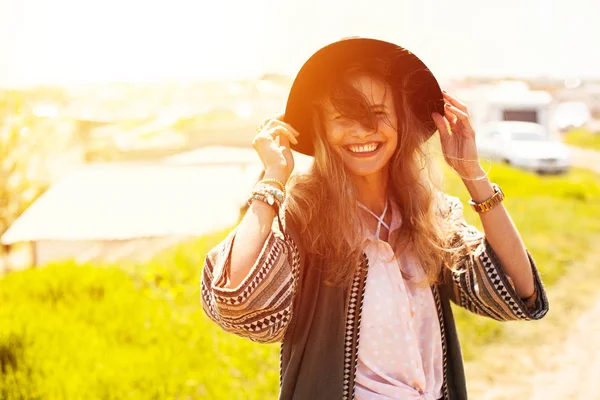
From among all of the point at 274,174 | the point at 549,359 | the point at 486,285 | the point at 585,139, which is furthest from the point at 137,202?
the point at 585,139

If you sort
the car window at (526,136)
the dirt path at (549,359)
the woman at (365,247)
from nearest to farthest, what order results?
the woman at (365,247)
the dirt path at (549,359)
the car window at (526,136)

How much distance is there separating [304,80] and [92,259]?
4.44 meters

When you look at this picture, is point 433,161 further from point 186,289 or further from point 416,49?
A: point 186,289

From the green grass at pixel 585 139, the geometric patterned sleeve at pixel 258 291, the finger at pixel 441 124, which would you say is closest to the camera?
the geometric patterned sleeve at pixel 258 291

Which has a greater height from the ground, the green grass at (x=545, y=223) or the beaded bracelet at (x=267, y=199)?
the beaded bracelet at (x=267, y=199)

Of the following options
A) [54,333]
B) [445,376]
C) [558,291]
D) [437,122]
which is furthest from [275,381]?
[558,291]

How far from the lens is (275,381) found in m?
3.73

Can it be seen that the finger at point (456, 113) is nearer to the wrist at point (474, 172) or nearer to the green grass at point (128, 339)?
the wrist at point (474, 172)

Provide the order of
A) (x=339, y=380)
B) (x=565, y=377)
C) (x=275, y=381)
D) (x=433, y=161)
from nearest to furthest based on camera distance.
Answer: (x=339, y=380)
(x=433, y=161)
(x=275, y=381)
(x=565, y=377)

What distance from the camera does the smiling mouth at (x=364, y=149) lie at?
70.9 inches

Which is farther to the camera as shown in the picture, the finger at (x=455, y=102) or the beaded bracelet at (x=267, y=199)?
the finger at (x=455, y=102)

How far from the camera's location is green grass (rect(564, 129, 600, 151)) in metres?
25.1

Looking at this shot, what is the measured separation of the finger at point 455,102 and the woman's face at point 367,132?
192 millimetres

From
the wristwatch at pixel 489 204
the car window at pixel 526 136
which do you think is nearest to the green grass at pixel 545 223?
the wristwatch at pixel 489 204
